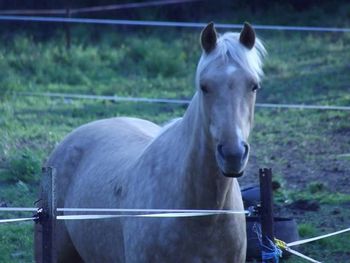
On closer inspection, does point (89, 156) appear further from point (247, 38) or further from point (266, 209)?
point (247, 38)

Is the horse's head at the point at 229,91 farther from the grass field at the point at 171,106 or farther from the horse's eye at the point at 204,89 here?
the grass field at the point at 171,106

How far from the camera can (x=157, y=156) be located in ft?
16.6

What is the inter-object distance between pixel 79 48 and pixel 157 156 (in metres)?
11.4

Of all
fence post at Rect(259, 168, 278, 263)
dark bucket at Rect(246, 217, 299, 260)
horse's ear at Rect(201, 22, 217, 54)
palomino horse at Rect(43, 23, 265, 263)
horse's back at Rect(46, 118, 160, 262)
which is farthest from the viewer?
dark bucket at Rect(246, 217, 299, 260)

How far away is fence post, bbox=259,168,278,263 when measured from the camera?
15.7 feet

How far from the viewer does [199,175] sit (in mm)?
4723

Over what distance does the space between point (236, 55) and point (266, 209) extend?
79cm

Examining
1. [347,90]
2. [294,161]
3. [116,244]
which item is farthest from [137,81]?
[116,244]

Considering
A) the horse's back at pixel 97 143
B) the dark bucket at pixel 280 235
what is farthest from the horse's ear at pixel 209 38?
the dark bucket at pixel 280 235

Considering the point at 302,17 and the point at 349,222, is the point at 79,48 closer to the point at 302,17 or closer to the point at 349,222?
the point at 302,17

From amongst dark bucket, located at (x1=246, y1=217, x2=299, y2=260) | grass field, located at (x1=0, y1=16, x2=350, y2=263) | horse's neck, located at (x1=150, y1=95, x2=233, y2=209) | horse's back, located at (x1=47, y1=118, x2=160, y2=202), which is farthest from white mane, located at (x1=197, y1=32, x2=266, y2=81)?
grass field, located at (x1=0, y1=16, x2=350, y2=263)

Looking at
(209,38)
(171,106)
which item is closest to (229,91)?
(209,38)

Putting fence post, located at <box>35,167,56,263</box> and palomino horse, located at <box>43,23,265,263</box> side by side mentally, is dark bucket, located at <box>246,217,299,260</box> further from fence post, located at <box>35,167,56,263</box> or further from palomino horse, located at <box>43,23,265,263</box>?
fence post, located at <box>35,167,56,263</box>

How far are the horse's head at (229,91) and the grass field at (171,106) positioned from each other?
9.18 feet
